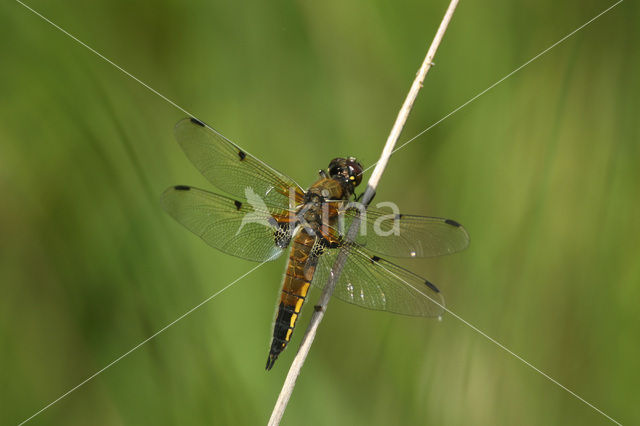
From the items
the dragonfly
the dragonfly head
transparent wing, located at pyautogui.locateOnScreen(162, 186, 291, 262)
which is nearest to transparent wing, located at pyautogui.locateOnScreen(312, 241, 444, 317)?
the dragonfly

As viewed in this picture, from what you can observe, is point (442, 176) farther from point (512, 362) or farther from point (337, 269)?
point (512, 362)

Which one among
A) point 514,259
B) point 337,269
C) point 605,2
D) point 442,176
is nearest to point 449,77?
point 442,176

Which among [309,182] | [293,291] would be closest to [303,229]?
[293,291]

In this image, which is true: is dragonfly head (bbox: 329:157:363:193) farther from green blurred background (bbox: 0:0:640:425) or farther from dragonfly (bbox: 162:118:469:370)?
green blurred background (bbox: 0:0:640:425)

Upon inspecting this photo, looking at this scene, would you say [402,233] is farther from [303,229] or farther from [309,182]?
[309,182]

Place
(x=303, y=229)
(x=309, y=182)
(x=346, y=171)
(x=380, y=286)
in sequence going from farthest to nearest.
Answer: (x=309, y=182)
(x=346, y=171)
(x=303, y=229)
(x=380, y=286)

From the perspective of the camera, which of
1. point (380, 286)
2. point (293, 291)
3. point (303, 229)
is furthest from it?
point (303, 229)

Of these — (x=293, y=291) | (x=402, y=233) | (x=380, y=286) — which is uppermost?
(x=402, y=233)

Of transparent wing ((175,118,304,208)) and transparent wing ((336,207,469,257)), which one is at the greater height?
transparent wing ((175,118,304,208))

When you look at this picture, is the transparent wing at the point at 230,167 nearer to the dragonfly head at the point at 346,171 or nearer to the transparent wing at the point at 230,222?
the transparent wing at the point at 230,222
